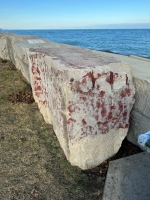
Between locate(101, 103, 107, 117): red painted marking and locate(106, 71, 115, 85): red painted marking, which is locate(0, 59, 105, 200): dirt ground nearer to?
locate(101, 103, 107, 117): red painted marking

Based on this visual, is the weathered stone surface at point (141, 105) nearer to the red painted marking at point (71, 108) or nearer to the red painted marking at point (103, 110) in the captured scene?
the red painted marking at point (103, 110)

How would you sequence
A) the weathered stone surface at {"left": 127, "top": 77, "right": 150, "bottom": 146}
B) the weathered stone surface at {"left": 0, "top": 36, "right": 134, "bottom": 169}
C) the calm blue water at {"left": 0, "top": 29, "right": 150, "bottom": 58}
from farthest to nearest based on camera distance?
the calm blue water at {"left": 0, "top": 29, "right": 150, "bottom": 58}, the weathered stone surface at {"left": 127, "top": 77, "right": 150, "bottom": 146}, the weathered stone surface at {"left": 0, "top": 36, "right": 134, "bottom": 169}

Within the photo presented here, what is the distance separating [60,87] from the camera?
80.4 inches

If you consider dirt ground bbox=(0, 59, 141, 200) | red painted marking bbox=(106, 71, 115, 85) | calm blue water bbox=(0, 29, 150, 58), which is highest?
red painted marking bbox=(106, 71, 115, 85)

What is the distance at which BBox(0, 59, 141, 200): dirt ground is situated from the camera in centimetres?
203

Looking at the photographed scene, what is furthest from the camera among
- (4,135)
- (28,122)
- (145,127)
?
(28,122)

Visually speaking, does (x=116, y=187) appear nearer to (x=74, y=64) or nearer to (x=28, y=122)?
(x=74, y=64)

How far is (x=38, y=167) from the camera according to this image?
234cm

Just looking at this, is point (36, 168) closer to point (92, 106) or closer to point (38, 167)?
point (38, 167)

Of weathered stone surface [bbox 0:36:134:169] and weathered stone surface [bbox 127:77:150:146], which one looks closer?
weathered stone surface [bbox 0:36:134:169]

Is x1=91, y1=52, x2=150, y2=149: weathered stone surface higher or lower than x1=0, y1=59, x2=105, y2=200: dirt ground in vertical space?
higher

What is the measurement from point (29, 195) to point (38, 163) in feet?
1.49

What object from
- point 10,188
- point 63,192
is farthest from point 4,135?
point 63,192

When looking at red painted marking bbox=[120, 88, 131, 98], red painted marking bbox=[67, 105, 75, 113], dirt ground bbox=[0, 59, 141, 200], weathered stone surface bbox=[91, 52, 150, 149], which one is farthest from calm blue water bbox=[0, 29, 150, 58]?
red painted marking bbox=[67, 105, 75, 113]
